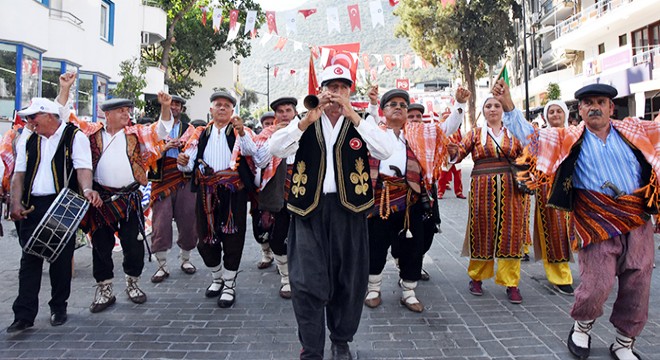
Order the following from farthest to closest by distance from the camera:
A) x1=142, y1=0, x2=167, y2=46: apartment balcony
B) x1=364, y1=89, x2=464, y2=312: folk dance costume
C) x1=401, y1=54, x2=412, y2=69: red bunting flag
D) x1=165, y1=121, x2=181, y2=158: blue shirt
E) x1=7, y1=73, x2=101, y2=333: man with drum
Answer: x1=401, y1=54, x2=412, y2=69: red bunting flag, x1=142, y1=0, x2=167, y2=46: apartment balcony, x1=165, y1=121, x2=181, y2=158: blue shirt, x1=364, y1=89, x2=464, y2=312: folk dance costume, x1=7, y1=73, x2=101, y2=333: man with drum

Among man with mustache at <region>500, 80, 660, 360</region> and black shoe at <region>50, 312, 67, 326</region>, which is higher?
man with mustache at <region>500, 80, 660, 360</region>

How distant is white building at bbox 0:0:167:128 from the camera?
12930 mm

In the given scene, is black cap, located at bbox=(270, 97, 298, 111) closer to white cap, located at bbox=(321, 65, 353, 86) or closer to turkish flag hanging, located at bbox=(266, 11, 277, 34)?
white cap, located at bbox=(321, 65, 353, 86)

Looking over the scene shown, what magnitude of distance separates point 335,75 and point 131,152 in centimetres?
240

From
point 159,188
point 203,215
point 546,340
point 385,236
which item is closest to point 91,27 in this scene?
point 159,188

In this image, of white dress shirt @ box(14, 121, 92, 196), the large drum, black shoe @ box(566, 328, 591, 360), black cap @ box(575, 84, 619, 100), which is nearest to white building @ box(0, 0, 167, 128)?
white dress shirt @ box(14, 121, 92, 196)

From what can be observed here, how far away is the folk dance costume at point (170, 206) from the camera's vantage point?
18.6 ft

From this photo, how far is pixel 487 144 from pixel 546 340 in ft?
6.32

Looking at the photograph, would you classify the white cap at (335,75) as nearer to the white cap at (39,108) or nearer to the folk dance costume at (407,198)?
the folk dance costume at (407,198)

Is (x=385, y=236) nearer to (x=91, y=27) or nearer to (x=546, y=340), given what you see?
(x=546, y=340)

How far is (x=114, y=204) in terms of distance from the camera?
460cm

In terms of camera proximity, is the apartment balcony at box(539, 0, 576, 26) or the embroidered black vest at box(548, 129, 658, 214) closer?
the embroidered black vest at box(548, 129, 658, 214)

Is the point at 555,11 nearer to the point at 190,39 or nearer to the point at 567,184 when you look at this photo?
the point at 190,39

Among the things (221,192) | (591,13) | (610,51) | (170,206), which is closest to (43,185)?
(221,192)
